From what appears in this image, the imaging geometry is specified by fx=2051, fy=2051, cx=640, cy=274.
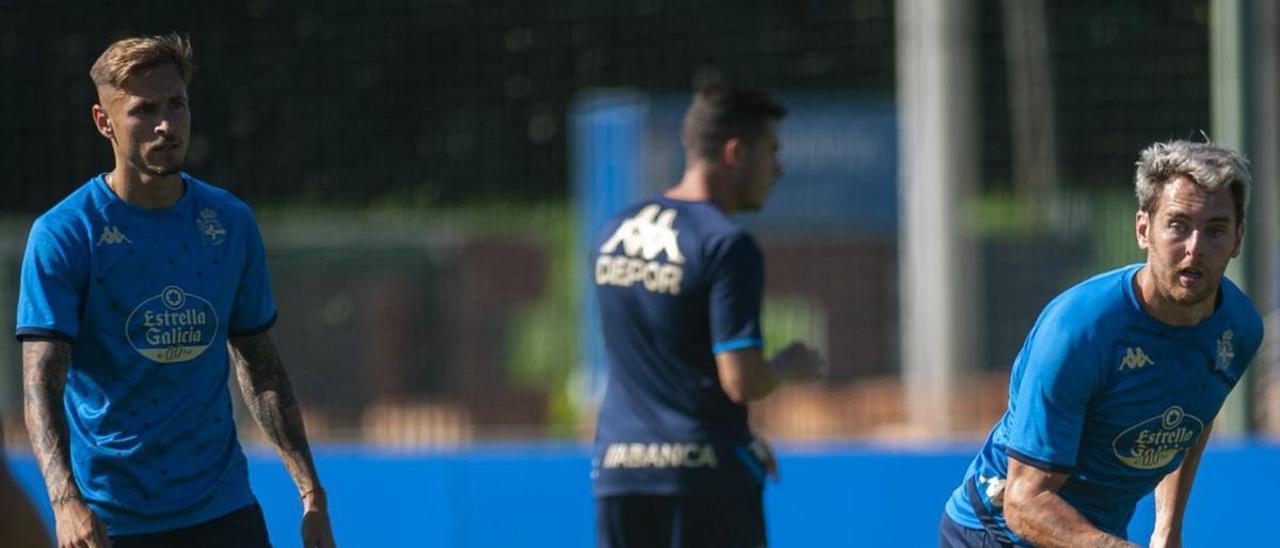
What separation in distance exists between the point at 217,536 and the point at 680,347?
1513 mm

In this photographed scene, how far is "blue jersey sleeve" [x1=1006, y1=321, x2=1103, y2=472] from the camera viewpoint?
4.21m

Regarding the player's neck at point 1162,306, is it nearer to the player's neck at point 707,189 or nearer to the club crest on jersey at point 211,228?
the player's neck at point 707,189

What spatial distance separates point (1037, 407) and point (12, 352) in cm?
847

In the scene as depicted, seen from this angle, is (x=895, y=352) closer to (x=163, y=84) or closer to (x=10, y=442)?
(x=10, y=442)

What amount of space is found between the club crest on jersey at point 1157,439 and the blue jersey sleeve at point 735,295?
54.6 inches

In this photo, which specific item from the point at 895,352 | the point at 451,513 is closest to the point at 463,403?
the point at 895,352

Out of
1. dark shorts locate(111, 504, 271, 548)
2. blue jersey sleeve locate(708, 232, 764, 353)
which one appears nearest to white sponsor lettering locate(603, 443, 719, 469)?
blue jersey sleeve locate(708, 232, 764, 353)

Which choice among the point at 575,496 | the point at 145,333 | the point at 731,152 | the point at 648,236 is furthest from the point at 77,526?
the point at 575,496

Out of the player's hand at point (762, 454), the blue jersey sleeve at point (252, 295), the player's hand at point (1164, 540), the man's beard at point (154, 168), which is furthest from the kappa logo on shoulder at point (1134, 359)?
the man's beard at point (154, 168)

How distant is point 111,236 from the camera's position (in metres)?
4.66

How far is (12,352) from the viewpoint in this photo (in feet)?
37.8

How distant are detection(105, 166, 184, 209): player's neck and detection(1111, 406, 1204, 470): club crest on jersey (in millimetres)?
2226

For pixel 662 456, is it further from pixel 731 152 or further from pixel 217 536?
pixel 217 536

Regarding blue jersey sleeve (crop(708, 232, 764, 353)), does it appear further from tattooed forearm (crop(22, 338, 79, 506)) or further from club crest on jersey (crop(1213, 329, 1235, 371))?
tattooed forearm (crop(22, 338, 79, 506))
